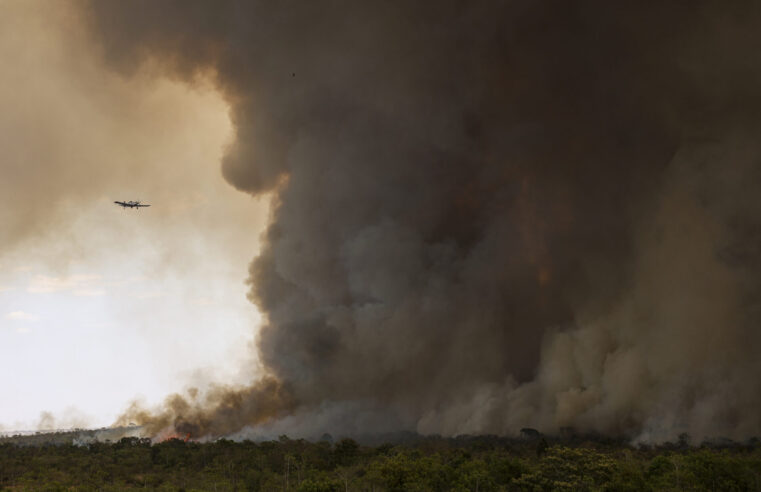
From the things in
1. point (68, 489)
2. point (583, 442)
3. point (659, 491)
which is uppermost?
point (583, 442)

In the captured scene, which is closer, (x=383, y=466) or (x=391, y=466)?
(x=391, y=466)

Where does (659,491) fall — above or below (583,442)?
below

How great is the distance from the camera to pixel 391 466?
64.8 meters

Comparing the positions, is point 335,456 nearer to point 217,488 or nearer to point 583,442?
point 217,488

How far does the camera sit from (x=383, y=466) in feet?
216

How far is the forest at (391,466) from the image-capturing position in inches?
2447

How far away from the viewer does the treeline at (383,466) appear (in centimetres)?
6212

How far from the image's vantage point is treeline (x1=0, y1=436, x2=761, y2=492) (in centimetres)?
6212

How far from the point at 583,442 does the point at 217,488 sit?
51178mm

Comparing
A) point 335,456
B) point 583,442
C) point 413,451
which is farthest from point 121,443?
point 583,442

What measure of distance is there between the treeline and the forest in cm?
14

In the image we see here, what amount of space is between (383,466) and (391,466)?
1.40 metres

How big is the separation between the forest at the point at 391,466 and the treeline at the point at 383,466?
14cm

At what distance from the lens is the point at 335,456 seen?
85.9 m
